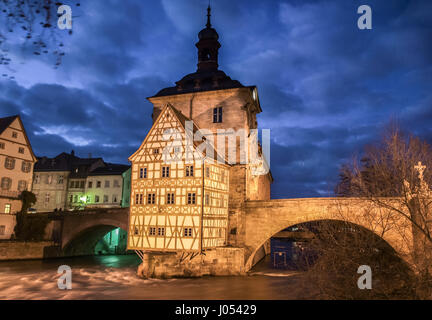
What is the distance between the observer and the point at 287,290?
65.9 ft

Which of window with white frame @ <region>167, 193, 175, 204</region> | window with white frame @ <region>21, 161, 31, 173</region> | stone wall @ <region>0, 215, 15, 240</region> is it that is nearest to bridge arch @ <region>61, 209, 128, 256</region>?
stone wall @ <region>0, 215, 15, 240</region>

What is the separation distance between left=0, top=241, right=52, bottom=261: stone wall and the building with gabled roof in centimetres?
179

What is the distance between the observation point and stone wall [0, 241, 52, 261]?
31675 mm

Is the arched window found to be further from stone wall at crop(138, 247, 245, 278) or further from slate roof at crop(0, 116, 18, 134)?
stone wall at crop(138, 247, 245, 278)

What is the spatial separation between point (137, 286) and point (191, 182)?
7274 mm

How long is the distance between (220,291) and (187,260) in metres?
4.29

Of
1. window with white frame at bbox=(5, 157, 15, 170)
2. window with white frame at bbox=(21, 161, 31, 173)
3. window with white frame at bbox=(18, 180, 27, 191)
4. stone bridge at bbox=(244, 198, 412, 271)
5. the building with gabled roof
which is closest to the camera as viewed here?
stone bridge at bbox=(244, 198, 412, 271)

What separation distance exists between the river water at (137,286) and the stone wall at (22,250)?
12.1 ft

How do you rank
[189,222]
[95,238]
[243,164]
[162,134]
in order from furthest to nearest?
1. [95,238]
2. [243,164]
3. [162,134]
4. [189,222]

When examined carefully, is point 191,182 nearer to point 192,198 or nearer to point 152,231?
point 192,198

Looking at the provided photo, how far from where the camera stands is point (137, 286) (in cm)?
2136

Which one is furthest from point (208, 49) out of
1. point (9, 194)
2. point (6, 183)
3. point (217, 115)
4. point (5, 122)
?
point (9, 194)
